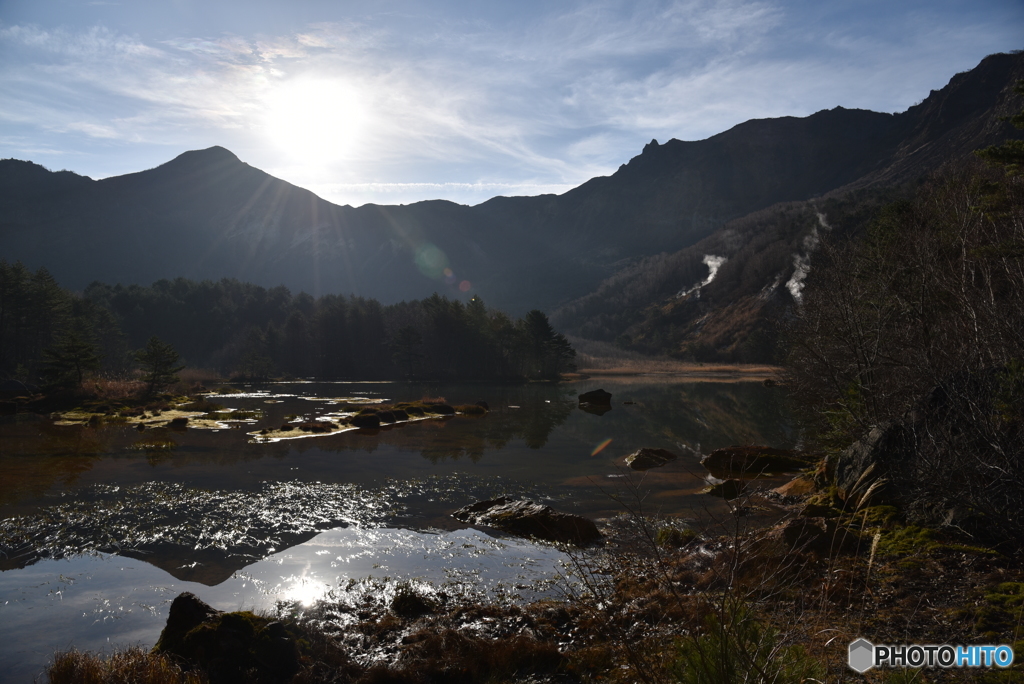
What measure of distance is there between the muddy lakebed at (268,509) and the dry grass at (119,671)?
2.74ft

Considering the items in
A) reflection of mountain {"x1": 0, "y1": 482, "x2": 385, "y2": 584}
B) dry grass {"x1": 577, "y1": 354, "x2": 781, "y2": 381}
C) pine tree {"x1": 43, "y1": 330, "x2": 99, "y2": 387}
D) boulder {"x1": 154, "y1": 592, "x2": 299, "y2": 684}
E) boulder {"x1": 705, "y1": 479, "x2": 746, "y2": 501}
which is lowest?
dry grass {"x1": 577, "y1": 354, "x2": 781, "y2": 381}

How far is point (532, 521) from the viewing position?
44.2 feet

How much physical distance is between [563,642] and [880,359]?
1118 cm

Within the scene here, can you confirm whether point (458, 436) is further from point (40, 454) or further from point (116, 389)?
point (116, 389)

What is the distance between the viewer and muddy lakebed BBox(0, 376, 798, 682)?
30.2 ft

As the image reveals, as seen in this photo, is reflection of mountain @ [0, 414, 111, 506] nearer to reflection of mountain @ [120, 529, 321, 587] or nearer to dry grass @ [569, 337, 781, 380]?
reflection of mountain @ [120, 529, 321, 587]

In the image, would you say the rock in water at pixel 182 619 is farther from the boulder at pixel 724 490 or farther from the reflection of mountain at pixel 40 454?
the boulder at pixel 724 490

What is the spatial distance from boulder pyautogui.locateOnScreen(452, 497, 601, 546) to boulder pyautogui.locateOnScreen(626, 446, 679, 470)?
8408 mm

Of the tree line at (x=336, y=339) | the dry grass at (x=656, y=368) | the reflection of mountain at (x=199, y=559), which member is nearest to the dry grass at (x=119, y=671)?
the reflection of mountain at (x=199, y=559)

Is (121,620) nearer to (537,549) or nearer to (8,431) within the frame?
(537,549)

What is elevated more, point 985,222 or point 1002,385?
point 985,222

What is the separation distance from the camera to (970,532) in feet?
26.3

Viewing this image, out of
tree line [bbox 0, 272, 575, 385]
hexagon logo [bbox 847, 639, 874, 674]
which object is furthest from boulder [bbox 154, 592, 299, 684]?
tree line [bbox 0, 272, 575, 385]

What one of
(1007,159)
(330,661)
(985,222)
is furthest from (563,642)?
(985,222)
